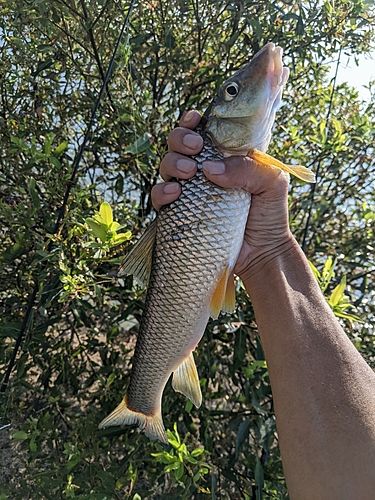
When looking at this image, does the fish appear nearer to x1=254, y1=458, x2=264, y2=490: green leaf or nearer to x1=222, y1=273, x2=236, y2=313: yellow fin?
x1=222, y1=273, x2=236, y2=313: yellow fin

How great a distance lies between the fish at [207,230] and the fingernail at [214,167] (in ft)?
0.07

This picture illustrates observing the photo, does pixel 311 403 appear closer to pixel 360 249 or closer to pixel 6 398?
pixel 6 398

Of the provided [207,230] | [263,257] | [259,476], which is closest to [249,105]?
[207,230]

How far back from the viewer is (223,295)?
156 cm

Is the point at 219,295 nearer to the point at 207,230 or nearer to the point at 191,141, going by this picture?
the point at 207,230

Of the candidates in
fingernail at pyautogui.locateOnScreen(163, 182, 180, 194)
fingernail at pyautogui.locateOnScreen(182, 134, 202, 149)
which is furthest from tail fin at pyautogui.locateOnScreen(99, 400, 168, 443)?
fingernail at pyautogui.locateOnScreen(182, 134, 202, 149)

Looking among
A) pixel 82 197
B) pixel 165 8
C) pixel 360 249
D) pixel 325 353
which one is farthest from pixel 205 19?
pixel 325 353

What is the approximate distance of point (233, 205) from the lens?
1.52 metres

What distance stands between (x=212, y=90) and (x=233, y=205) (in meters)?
1.18

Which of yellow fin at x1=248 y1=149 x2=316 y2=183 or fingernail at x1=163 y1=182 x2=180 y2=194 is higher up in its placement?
yellow fin at x1=248 y1=149 x2=316 y2=183

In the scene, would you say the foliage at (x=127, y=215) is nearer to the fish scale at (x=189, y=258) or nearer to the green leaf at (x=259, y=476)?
the green leaf at (x=259, y=476)

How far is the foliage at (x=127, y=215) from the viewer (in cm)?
207

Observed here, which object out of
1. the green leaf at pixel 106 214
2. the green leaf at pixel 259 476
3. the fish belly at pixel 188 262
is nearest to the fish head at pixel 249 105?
the fish belly at pixel 188 262

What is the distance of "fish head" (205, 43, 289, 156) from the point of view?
146 cm
